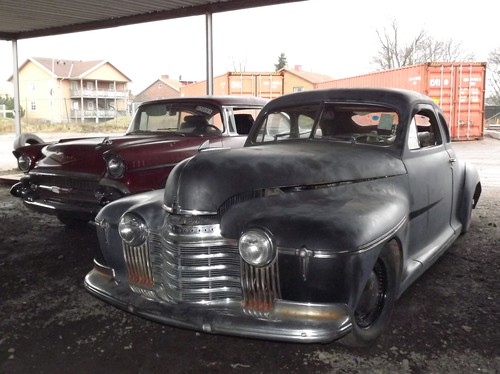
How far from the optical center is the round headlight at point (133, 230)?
9.97ft

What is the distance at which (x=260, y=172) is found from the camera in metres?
3.05

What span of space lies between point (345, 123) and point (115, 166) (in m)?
2.36

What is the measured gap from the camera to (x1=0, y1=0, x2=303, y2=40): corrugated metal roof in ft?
27.7

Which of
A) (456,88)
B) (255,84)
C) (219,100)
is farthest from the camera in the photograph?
(255,84)

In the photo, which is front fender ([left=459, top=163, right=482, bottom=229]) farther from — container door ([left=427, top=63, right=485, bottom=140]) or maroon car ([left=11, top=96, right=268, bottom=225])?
container door ([left=427, top=63, right=485, bottom=140])

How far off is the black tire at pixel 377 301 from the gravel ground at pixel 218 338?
13cm

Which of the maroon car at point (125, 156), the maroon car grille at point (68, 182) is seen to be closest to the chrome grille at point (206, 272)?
the maroon car at point (125, 156)

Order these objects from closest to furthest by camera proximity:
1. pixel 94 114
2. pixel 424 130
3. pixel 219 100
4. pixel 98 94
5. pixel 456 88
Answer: pixel 424 130
pixel 219 100
pixel 456 88
pixel 94 114
pixel 98 94

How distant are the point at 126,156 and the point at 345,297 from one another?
10.6ft

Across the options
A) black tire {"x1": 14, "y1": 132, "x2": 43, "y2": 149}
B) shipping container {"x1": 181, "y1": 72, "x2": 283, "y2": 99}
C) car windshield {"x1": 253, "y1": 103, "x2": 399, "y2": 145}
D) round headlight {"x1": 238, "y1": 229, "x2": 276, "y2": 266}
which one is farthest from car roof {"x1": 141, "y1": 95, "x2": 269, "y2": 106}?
shipping container {"x1": 181, "y1": 72, "x2": 283, "y2": 99}

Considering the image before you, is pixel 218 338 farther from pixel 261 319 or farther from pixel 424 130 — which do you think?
pixel 424 130

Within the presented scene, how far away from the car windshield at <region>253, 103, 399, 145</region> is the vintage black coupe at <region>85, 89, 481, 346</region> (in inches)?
0.5

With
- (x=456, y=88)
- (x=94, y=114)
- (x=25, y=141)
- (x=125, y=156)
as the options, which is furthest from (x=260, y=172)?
(x=94, y=114)

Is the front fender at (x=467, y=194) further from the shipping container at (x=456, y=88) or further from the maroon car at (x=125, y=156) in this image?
the shipping container at (x=456, y=88)
